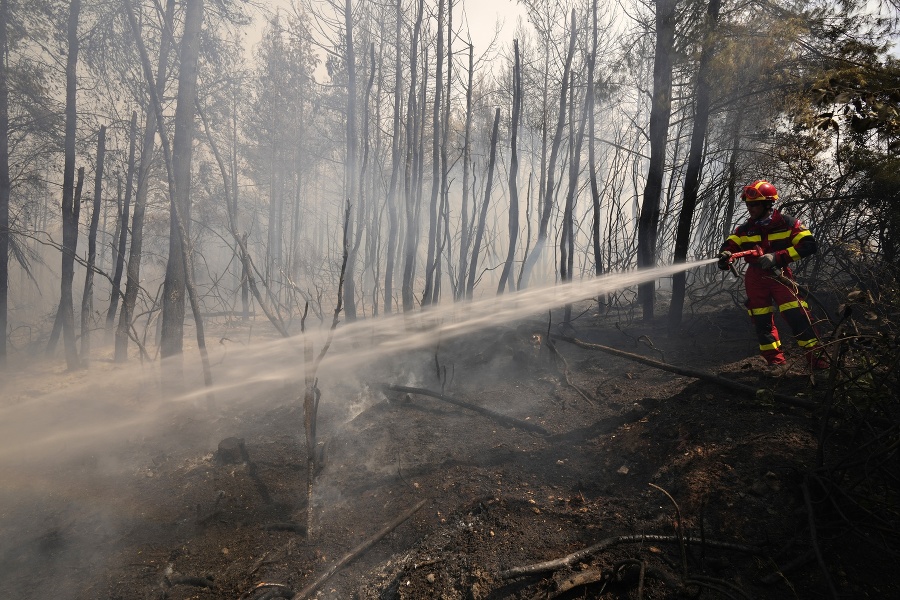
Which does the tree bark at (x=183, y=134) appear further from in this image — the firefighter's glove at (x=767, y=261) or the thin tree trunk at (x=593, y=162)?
the firefighter's glove at (x=767, y=261)

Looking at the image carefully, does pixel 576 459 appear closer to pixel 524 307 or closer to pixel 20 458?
pixel 524 307

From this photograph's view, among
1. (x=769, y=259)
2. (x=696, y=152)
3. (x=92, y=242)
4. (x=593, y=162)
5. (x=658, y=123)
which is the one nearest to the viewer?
(x=769, y=259)

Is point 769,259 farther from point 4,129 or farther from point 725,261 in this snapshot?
point 4,129

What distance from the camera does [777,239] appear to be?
488 cm

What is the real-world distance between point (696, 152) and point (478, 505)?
6.16 meters

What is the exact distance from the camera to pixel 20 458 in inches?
219

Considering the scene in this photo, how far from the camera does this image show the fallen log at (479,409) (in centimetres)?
504

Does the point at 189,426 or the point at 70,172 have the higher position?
the point at 70,172

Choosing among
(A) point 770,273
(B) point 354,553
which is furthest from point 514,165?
(B) point 354,553

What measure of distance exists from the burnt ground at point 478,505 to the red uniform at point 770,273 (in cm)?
40

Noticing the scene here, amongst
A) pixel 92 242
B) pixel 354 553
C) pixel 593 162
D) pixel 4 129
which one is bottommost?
pixel 354 553

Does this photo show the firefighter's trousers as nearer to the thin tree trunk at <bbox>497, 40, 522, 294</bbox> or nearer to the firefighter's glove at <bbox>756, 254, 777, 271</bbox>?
the firefighter's glove at <bbox>756, 254, 777, 271</bbox>

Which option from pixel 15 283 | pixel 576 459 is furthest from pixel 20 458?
pixel 15 283

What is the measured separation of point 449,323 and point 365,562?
274 inches
